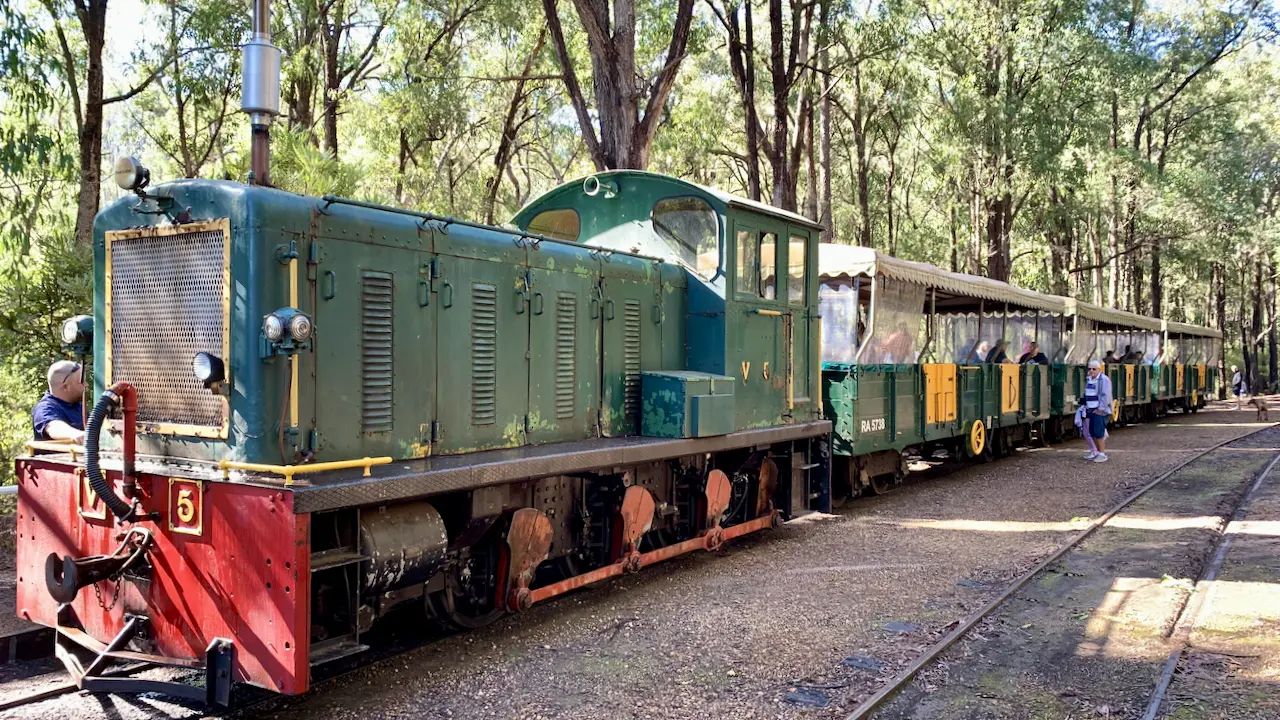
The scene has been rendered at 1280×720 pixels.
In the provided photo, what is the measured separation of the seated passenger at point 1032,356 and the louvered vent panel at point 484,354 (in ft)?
43.9

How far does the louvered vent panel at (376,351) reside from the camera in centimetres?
499

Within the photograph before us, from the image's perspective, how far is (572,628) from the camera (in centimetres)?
591

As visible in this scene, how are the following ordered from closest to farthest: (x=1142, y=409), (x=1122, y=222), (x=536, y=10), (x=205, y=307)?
(x=205, y=307) → (x=536, y=10) → (x=1142, y=409) → (x=1122, y=222)

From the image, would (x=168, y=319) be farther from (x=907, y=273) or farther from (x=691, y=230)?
(x=907, y=273)

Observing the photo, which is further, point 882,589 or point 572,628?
point 882,589

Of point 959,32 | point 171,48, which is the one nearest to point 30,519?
point 171,48

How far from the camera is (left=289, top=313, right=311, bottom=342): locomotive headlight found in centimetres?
416

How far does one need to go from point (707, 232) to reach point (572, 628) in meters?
3.46

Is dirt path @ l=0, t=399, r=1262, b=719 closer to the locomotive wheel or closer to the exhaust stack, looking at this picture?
the locomotive wheel

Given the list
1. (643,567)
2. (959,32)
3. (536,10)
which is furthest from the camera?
(959,32)

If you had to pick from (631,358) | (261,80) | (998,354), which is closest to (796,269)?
(631,358)

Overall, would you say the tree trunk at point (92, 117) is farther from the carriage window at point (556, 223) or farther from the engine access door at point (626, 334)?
the engine access door at point (626, 334)

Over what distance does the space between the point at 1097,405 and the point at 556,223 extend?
11.5 meters

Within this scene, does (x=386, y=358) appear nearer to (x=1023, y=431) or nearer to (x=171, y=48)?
(x=171, y=48)
